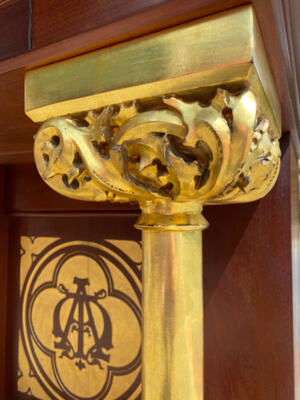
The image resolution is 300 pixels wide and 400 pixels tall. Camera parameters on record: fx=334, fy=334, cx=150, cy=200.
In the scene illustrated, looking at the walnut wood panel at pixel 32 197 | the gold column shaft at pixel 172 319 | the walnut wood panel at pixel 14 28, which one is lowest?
the gold column shaft at pixel 172 319

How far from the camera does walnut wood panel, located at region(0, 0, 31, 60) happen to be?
33 cm

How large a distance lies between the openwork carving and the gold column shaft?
0.18ft

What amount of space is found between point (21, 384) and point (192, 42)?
1021 millimetres

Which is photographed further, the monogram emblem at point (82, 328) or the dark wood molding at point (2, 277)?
the dark wood molding at point (2, 277)

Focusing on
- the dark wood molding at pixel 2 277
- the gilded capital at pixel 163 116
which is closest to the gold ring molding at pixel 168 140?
the gilded capital at pixel 163 116

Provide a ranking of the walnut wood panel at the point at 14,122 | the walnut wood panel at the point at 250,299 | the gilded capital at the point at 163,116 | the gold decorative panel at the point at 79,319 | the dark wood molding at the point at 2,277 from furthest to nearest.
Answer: the dark wood molding at the point at 2,277, the gold decorative panel at the point at 79,319, the walnut wood panel at the point at 250,299, the walnut wood panel at the point at 14,122, the gilded capital at the point at 163,116

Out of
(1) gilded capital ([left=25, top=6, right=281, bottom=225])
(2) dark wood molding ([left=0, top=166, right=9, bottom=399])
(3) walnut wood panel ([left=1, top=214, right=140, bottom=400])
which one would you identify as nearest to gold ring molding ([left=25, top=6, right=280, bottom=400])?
(1) gilded capital ([left=25, top=6, right=281, bottom=225])

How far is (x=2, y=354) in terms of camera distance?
0.96 m

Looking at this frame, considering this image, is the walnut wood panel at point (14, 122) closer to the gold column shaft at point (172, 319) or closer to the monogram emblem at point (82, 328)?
the gold column shaft at point (172, 319)

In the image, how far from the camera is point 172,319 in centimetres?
33

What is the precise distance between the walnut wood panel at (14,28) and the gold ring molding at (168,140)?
3 centimetres

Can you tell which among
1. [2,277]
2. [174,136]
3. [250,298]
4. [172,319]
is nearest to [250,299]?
[250,298]

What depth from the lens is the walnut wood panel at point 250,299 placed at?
0.59 meters

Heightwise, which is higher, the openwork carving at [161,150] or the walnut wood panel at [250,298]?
the openwork carving at [161,150]
